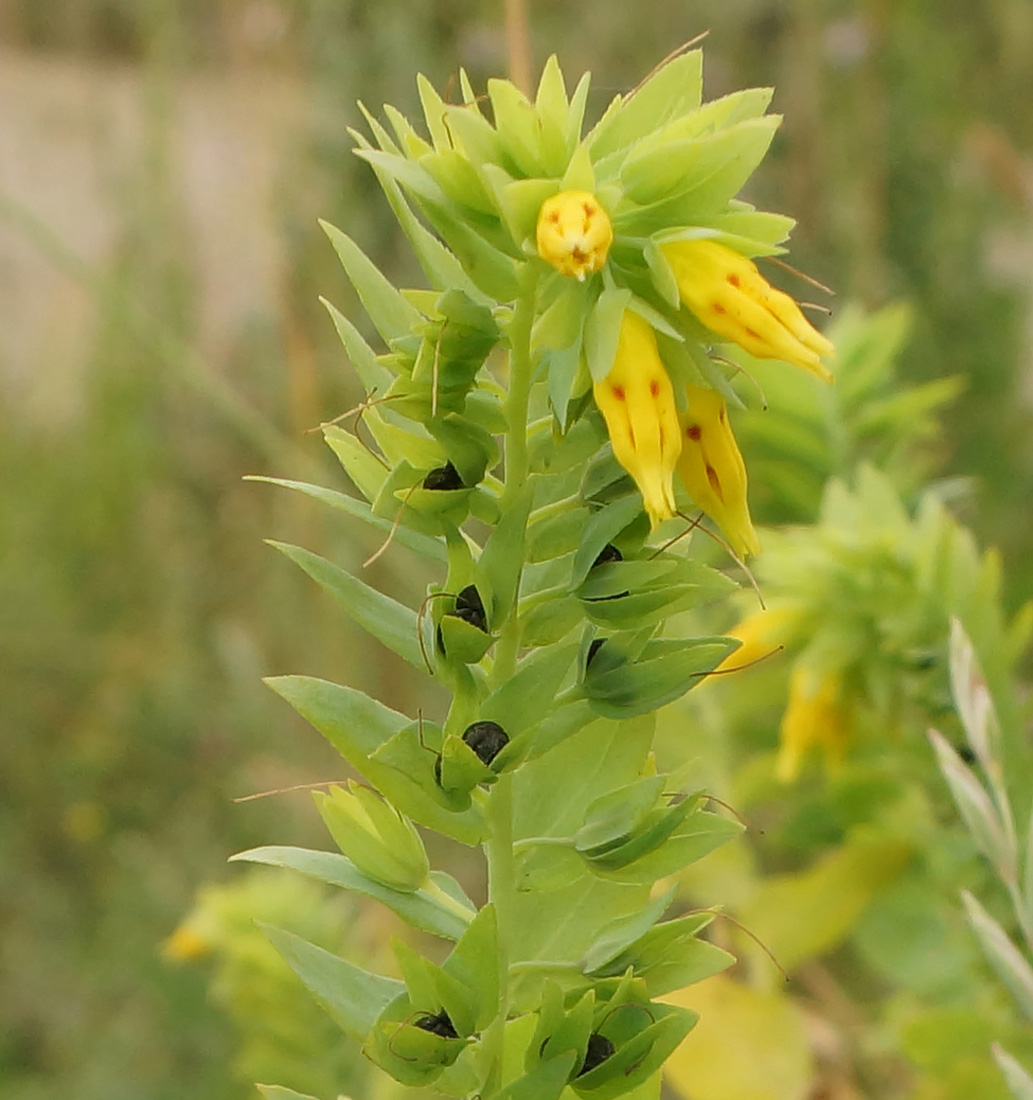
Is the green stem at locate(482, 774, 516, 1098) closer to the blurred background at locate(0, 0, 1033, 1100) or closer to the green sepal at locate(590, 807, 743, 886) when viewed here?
the green sepal at locate(590, 807, 743, 886)

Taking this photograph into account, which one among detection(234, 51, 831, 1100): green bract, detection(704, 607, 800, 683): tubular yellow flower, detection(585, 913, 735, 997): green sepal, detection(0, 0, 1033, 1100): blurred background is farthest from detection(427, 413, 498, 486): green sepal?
detection(0, 0, 1033, 1100): blurred background

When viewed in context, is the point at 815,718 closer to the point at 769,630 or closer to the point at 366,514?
the point at 769,630

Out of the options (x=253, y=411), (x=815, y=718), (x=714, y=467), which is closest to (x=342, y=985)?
(x=714, y=467)

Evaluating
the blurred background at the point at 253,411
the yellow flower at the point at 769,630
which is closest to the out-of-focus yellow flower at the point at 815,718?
the yellow flower at the point at 769,630

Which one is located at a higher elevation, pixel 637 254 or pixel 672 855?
pixel 637 254

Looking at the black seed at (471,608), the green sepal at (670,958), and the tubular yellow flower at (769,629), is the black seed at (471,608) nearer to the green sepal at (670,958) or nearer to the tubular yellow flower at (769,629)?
the green sepal at (670,958)

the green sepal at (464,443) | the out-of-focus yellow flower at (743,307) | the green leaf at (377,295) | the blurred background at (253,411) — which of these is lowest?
the blurred background at (253,411)
